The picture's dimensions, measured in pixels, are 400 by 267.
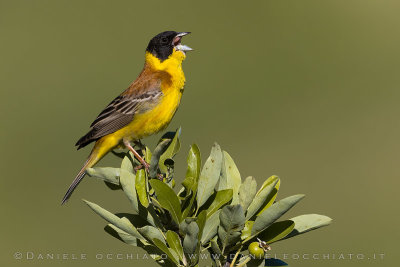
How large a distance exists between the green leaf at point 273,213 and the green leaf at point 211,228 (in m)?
0.11

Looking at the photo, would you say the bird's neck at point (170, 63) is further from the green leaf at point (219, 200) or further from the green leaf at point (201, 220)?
the green leaf at point (201, 220)

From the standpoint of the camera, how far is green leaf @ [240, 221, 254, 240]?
6.86 ft

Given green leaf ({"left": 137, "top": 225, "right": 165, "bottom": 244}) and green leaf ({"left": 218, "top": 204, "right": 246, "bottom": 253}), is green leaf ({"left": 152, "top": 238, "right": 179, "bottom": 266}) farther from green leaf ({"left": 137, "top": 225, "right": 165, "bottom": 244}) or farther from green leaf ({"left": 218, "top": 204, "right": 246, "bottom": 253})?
green leaf ({"left": 218, "top": 204, "right": 246, "bottom": 253})

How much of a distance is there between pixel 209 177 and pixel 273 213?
0.84 feet

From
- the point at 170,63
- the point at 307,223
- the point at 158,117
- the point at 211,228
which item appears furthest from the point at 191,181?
the point at 170,63

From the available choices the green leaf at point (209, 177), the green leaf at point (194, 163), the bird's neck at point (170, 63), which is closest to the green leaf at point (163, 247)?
the green leaf at point (209, 177)

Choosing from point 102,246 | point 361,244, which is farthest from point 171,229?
point 361,244

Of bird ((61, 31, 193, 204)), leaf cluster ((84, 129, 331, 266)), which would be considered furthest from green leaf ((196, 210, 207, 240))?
bird ((61, 31, 193, 204))

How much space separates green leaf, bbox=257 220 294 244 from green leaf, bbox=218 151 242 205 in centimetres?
14

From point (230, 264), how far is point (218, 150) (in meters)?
0.34

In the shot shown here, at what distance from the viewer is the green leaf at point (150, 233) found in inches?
79.4

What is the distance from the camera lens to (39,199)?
10.2m

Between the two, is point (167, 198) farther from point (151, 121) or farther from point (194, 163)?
point (151, 121)

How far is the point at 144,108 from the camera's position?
446 centimetres
